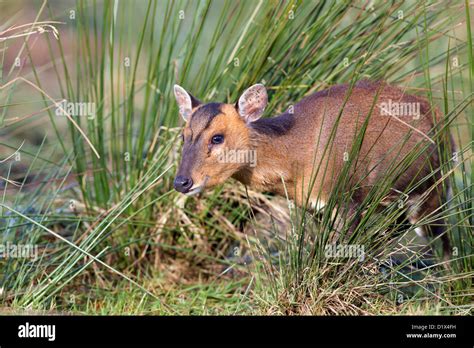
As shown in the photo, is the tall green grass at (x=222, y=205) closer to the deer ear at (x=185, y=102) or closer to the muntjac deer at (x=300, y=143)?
the muntjac deer at (x=300, y=143)

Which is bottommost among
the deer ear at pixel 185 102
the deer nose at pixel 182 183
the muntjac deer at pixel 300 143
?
the deer nose at pixel 182 183

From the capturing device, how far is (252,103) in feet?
18.4

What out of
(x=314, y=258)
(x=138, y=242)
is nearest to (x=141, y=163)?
(x=138, y=242)

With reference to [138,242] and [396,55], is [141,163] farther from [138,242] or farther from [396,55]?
[396,55]

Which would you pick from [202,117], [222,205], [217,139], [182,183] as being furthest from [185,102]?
[222,205]

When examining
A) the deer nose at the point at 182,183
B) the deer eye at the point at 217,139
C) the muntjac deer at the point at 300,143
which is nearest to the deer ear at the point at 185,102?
the muntjac deer at the point at 300,143

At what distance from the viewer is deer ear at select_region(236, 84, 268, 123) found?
5.52 metres

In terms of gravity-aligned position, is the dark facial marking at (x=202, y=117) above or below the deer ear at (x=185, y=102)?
below

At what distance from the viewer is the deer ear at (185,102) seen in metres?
5.80

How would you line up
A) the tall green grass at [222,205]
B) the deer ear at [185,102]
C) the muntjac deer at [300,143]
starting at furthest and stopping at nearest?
the deer ear at [185,102]
the muntjac deer at [300,143]
the tall green grass at [222,205]

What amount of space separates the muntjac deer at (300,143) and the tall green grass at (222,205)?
0.21 metres

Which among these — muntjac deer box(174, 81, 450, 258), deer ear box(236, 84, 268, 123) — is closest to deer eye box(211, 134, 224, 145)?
muntjac deer box(174, 81, 450, 258)

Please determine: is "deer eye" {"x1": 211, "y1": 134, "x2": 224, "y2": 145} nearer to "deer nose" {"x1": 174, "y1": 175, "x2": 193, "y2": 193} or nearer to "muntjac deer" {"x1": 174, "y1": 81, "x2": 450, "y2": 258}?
"muntjac deer" {"x1": 174, "y1": 81, "x2": 450, "y2": 258}
